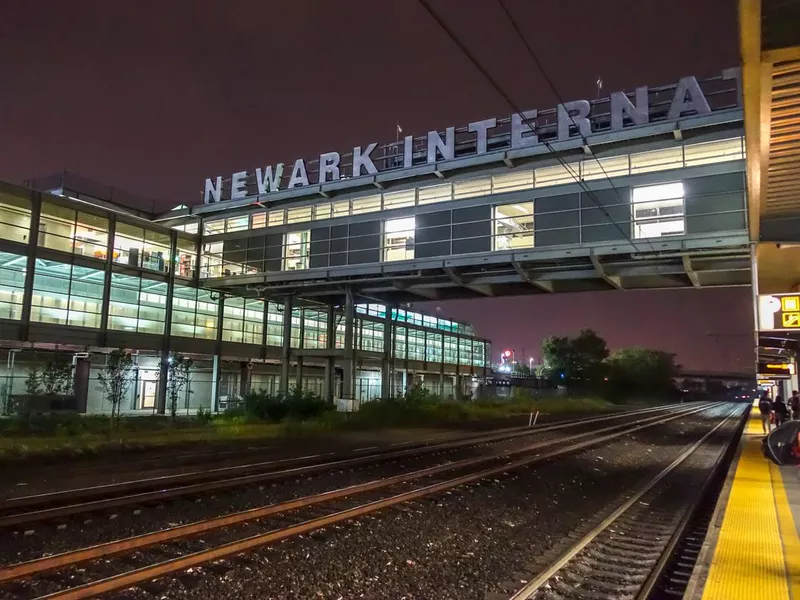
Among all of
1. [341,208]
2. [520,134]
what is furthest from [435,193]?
[341,208]

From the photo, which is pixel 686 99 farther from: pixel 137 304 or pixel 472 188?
pixel 137 304

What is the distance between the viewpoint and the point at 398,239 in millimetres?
32469

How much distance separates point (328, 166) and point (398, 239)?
694 cm

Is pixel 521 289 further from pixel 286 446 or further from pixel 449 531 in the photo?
pixel 449 531

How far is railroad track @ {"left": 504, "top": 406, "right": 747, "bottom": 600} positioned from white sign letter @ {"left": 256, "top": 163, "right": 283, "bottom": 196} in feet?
96.2

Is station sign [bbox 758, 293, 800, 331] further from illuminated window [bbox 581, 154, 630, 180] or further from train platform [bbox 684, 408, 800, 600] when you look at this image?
illuminated window [bbox 581, 154, 630, 180]

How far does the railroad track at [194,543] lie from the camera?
6383 millimetres

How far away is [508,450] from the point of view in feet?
65.4

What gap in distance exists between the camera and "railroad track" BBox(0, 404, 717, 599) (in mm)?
6383

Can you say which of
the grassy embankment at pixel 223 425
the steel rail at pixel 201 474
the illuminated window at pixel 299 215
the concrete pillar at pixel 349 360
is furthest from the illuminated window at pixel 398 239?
the steel rail at pixel 201 474

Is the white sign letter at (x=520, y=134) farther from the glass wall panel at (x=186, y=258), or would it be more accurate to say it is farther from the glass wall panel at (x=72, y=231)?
the glass wall panel at (x=72, y=231)

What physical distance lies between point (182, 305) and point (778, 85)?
37401 millimetres

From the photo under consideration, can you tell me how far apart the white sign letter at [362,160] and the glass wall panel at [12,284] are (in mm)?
18098

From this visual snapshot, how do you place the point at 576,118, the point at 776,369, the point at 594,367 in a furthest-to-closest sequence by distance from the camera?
the point at 594,367 < the point at 576,118 < the point at 776,369
